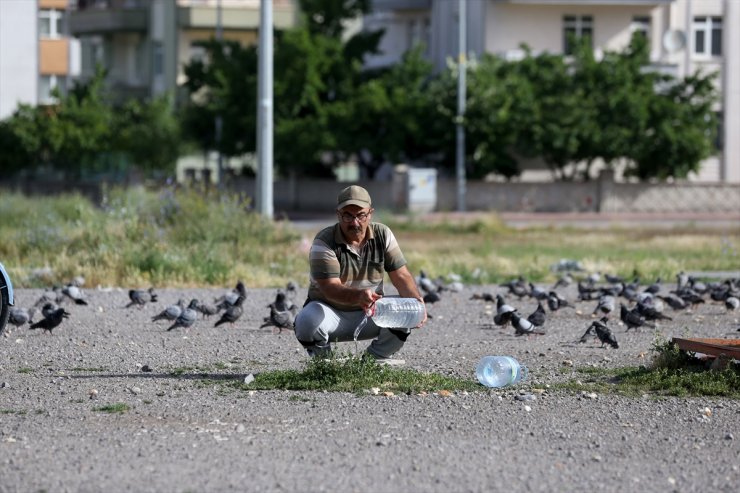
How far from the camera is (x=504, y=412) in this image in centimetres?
960

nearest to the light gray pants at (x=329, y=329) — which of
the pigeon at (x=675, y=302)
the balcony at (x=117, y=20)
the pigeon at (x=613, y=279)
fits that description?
the pigeon at (x=675, y=302)

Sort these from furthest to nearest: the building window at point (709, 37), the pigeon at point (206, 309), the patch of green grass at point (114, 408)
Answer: the building window at point (709, 37) < the pigeon at point (206, 309) < the patch of green grass at point (114, 408)

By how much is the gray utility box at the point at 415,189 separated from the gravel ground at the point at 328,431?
32.7 meters

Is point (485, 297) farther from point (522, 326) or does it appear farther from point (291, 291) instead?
point (522, 326)

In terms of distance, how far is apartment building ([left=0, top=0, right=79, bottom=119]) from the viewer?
5578 centimetres

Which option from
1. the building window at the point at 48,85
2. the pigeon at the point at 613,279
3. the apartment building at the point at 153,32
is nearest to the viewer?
the pigeon at the point at 613,279

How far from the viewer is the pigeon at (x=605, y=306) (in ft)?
51.5

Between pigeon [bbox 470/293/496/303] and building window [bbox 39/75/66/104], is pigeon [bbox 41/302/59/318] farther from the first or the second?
building window [bbox 39/75/66/104]

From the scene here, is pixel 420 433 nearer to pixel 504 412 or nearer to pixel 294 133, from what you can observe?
pixel 504 412

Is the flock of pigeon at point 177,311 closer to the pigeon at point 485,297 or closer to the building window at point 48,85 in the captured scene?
the pigeon at point 485,297

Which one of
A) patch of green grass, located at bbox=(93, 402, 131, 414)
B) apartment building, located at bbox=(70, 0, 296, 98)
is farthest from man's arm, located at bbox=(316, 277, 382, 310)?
apartment building, located at bbox=(70, 0, 296, 98)

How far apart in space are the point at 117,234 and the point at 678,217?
2852cm

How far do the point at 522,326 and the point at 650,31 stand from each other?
40617 mm

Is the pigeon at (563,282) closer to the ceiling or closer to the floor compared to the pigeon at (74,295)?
closer to the floor
